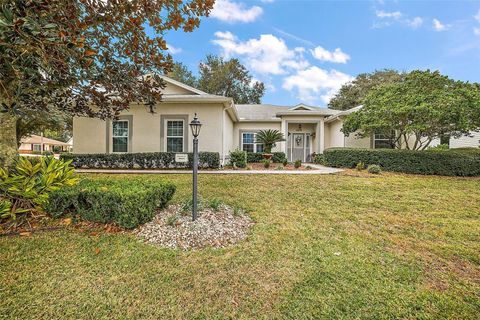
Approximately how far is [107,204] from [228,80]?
2626 cm

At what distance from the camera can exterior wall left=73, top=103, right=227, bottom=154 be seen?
37.9 feet

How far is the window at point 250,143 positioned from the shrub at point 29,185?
1310 centimetres

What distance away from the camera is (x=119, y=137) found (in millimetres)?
12117

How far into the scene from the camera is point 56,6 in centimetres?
290

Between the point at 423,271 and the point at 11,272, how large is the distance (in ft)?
16.8

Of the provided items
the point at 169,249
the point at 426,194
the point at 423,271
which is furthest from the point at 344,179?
the point at 169,249

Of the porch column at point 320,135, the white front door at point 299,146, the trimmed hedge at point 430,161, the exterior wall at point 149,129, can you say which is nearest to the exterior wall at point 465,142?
the trimmed hedge at point 430,161

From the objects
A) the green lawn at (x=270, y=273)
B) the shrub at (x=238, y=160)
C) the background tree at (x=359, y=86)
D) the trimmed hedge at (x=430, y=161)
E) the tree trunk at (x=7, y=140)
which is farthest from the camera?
the background tree at (x=359, y=86)

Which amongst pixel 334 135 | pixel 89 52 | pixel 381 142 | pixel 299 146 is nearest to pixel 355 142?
pixel 381 142

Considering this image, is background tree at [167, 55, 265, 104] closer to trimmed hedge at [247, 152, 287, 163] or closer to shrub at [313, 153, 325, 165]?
trimmed hedge at [247, 152, 287, 163]

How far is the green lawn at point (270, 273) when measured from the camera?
222 cm

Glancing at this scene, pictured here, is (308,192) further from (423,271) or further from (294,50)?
(294,50)

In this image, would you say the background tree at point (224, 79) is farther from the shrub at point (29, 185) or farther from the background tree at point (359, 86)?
the shrub at point (29, 185)

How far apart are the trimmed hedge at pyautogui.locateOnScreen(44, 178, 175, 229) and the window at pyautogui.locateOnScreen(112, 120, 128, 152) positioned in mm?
8545
